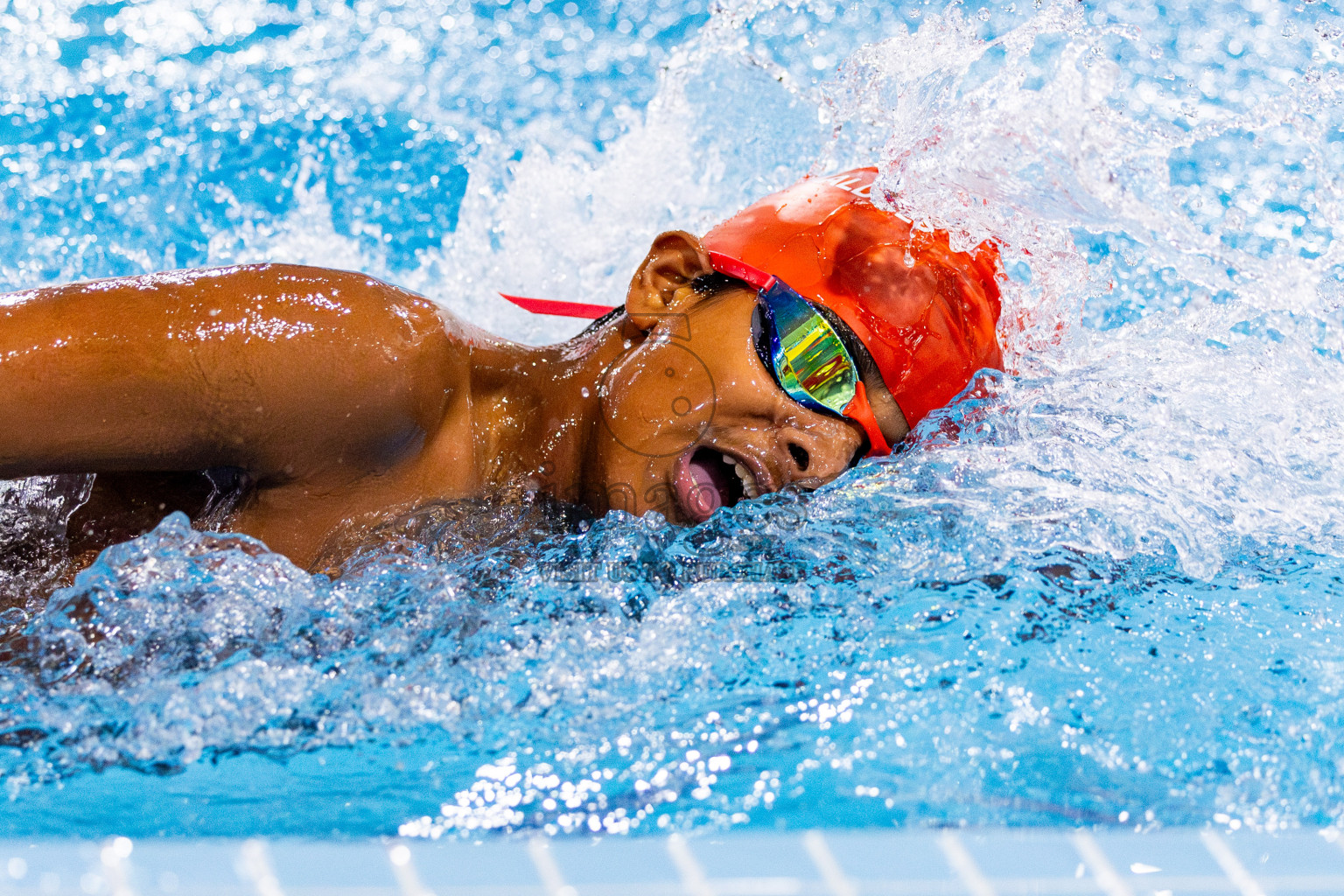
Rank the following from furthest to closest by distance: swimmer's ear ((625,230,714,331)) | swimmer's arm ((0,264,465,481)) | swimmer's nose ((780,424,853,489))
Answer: swimmer's ear ((625,230,714,331))
swimmer's nose ((780,424,853,489))
swimmer's arm ((0,264,465,481))

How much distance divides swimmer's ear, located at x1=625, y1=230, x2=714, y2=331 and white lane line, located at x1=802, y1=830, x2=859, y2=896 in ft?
3.26

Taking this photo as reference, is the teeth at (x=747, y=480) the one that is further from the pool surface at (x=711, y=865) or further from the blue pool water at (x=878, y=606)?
the pool surface at (x=711, y=865)

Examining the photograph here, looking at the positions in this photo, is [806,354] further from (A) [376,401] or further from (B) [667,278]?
(A) [376,401]

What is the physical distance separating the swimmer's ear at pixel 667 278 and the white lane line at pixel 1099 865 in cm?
110

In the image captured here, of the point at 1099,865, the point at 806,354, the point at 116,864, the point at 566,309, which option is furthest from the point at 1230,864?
the point at 566,309

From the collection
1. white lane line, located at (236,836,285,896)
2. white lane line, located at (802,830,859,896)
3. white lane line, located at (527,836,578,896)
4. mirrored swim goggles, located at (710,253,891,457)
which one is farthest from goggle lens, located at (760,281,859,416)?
white lane line, located at (236,836,285,896)

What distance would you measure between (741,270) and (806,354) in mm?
209

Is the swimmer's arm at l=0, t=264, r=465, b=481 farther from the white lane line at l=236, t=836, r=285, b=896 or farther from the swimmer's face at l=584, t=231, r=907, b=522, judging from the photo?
the white lane line at l=236, t=836, r=285, b=896

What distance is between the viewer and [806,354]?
205cm

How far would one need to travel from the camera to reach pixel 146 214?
3965 millimetres

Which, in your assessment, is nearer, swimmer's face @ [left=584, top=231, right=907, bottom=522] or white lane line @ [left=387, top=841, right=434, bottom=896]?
white lane line @ [left=387, top=841, right=434, bottom=896]

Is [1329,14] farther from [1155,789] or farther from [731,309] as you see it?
[1155,789]

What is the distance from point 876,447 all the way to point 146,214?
293 centimetres

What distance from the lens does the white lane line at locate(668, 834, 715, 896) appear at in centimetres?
140
